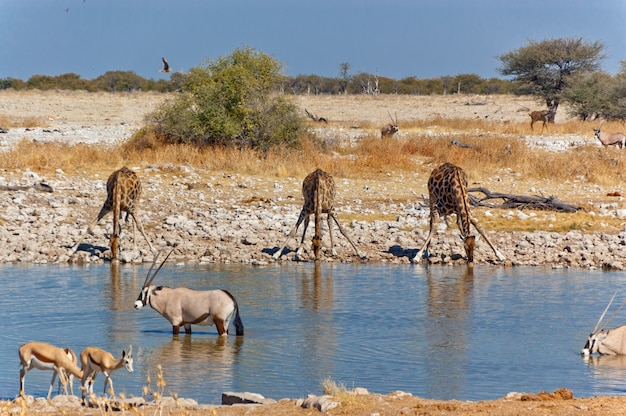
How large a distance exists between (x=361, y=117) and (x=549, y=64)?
1012cm

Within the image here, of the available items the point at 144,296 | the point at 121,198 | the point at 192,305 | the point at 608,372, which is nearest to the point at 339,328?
the point at 192,305

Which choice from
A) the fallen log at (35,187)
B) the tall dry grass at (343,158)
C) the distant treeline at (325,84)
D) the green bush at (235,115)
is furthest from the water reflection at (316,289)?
the distant treeline at (325,84)

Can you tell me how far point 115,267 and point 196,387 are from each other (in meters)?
7.12

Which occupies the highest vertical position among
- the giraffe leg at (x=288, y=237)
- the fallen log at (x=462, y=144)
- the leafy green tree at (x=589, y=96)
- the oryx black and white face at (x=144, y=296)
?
the leafy green tree at (x=589, y=96)

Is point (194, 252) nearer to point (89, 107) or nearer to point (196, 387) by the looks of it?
point (196, 387)

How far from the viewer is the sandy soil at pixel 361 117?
6.52 meters

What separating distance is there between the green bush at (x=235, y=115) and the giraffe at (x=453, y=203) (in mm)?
8815

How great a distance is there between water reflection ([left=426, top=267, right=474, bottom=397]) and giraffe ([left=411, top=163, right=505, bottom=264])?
55cm

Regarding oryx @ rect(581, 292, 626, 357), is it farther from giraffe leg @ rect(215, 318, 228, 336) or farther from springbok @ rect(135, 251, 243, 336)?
giraffe leg @ rect(215, 318, 228, 336)

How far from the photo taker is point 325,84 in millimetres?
78938

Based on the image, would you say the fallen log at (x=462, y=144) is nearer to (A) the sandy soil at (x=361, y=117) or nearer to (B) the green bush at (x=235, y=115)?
(B) the green bush at (x=235, y=115)

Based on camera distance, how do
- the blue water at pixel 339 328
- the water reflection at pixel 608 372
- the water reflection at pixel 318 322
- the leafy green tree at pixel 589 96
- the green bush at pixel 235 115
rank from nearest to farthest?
the water reflection at pixel 608 372, the blue water at pixel 339 328, the water reflection at pixel 318 322, the green bush at pixel 235 115, the leafy green tree at pixel 589 96

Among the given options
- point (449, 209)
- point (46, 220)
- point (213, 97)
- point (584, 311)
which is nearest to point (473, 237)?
point (449, 209)

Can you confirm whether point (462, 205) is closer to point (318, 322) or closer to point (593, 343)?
point (318, 322)
